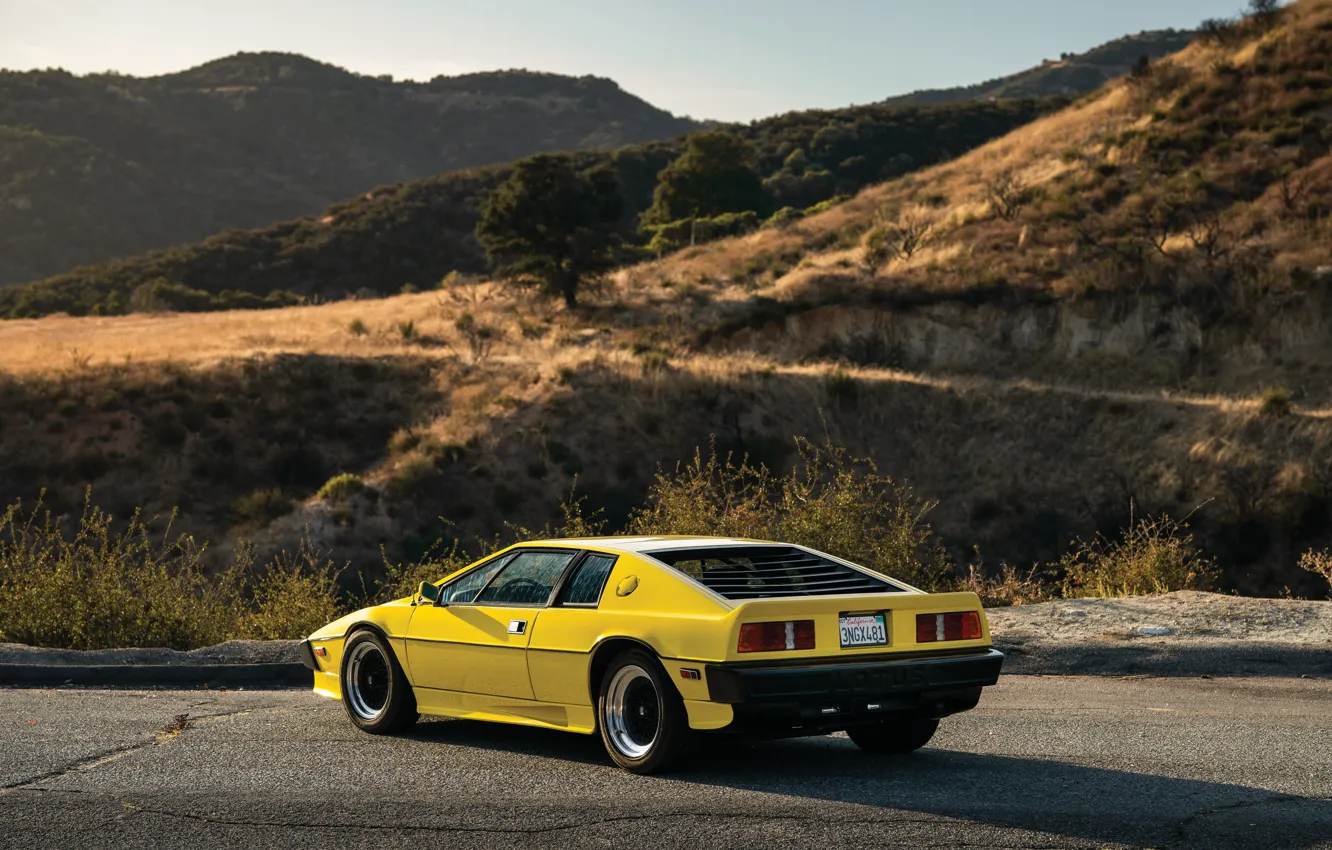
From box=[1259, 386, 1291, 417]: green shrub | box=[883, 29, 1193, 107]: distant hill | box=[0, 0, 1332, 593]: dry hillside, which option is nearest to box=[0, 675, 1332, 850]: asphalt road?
box=[0, 0, 1332, 593]: dry hillside

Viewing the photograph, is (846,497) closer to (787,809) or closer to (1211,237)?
(787,809)

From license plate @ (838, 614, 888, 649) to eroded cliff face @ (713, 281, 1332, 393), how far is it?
1517 inches

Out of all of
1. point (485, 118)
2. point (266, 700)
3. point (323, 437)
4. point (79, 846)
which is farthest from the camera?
point (485, 118)

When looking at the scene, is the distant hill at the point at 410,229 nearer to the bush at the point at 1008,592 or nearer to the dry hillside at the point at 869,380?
the dry hillside at the point at 869,380

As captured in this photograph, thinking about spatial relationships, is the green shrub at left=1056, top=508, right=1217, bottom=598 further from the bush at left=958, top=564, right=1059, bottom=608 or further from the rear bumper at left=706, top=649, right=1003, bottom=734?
the rear bumper at left=706, top=649, right=1003, bottom=734

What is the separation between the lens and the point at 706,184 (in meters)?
78.0

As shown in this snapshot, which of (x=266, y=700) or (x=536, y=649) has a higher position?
(x=536, y=649)

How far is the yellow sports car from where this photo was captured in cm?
676

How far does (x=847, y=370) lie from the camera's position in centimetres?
4391

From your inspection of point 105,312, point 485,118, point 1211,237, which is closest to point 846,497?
point 1211,237

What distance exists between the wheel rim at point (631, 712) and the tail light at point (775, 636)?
Result: 667 millimetres

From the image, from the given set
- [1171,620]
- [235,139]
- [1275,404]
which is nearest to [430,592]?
[1171,620]

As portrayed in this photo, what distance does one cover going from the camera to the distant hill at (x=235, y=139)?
351 feet

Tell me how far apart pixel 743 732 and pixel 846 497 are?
7.94 m
